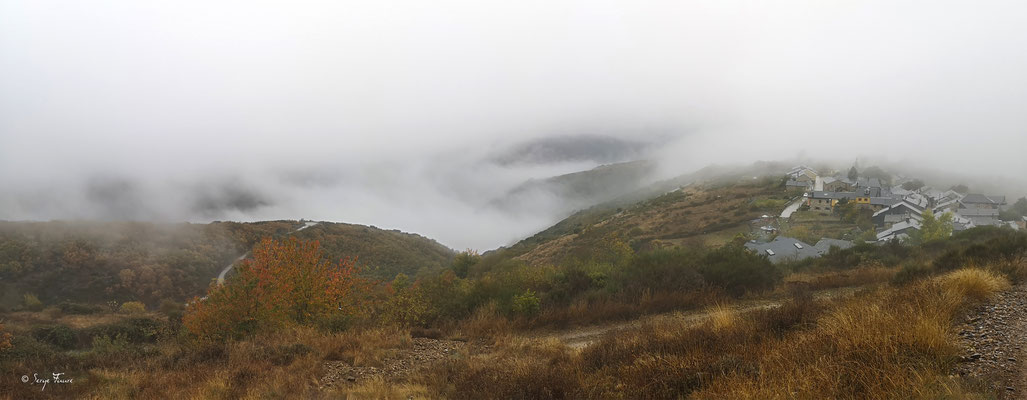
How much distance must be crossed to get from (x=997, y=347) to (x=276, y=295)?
15.6 m

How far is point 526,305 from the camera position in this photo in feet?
45.1

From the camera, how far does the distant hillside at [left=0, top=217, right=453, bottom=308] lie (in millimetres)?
58688

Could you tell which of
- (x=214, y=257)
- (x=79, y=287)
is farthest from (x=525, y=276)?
(x=214, y=257)

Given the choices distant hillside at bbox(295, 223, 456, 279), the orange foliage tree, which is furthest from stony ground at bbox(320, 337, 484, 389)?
distant hillside at bbox(295, 223, 456, 279)

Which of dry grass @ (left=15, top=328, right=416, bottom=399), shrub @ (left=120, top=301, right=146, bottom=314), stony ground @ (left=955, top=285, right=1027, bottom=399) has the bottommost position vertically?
shrub @ (left=120, top=301, right=146, bottom=314)

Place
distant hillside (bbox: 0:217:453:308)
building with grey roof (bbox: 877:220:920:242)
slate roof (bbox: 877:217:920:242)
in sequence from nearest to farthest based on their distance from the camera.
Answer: building with grey roof (bbox: 877:220:920:242) < slate roof (bbox: 877:217:920:242) < distant hillside (bbox: 0:217:453:308)

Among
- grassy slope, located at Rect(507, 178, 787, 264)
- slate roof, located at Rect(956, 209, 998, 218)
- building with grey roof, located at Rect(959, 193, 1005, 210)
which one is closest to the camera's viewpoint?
grassy slope, located at Rect(507, 178, 787, 264)

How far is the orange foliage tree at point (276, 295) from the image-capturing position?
521 inches

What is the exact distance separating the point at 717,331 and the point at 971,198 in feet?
284

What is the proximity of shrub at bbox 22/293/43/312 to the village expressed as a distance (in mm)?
72260

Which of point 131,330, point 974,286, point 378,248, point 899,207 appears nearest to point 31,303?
point 131,330

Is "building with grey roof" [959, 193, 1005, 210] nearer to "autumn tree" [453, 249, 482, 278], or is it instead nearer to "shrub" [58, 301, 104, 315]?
"autumn tree" [453, 249, 482, 278]

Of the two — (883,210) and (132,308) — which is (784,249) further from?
(132,308)

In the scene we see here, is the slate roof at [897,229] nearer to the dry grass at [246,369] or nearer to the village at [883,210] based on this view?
the village at [883,210]
